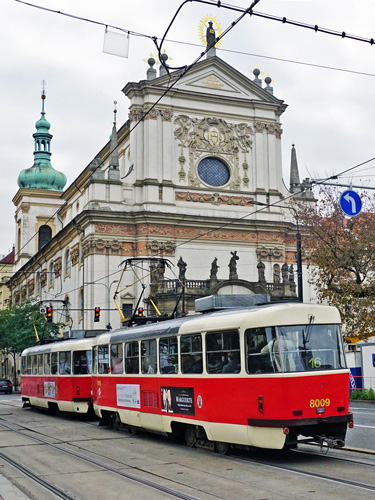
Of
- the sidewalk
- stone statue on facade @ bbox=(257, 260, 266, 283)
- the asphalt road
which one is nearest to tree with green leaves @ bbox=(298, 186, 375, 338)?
the asphalt road

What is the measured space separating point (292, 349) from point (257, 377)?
753 millimetres

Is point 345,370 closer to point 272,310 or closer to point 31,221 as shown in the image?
point 272,310

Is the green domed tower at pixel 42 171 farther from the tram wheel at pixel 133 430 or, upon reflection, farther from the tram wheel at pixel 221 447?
the tram wheel at pixel 221 447

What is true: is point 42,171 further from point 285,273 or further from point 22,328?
point 285,273

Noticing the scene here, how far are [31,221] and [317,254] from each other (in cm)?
4765

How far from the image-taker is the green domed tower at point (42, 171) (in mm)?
76000

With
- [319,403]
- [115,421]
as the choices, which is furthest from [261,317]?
[115,421]

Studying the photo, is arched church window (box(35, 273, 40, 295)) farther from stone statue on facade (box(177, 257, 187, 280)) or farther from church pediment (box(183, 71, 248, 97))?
stone statue on facade (box(177, 257, 187, 280))

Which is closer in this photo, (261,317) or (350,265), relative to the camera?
(261,317)

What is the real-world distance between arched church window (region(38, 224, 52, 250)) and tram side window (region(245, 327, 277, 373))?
206 ft

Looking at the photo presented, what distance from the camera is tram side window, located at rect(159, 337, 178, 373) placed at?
1466 cm

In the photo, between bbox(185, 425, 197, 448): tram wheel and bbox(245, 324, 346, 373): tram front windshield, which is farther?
bbox(185, 425, 197, 448): tram wheel

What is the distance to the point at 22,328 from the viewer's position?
2138 inches

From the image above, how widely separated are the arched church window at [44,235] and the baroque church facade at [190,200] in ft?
71.9
